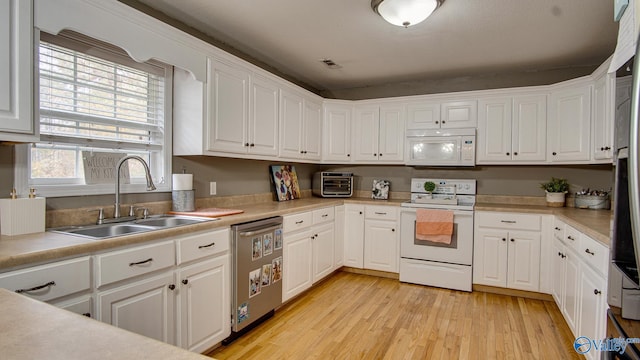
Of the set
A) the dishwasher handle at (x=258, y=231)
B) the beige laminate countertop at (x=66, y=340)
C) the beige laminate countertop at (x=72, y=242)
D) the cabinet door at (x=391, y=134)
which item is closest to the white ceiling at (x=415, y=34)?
the cabinet door at (x=391, y=134)

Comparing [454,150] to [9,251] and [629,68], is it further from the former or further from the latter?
[9,251]

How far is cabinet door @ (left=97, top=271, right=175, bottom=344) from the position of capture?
63.2 inches

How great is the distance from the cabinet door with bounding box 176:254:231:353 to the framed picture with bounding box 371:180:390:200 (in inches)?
97.9

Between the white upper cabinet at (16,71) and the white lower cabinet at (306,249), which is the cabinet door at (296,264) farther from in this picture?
the white upper cabinet at (16,71)

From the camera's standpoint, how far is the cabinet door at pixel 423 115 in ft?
12.8

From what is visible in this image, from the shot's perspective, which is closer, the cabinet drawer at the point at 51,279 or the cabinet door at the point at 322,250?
the cabinet drawer at the point at 51,279

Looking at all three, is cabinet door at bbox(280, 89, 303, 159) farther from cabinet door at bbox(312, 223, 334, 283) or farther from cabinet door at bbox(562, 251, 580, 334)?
cabinet door at bbox(562, 251, 580, 334)

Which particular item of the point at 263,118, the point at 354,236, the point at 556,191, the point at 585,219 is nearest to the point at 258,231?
the point at 263,118

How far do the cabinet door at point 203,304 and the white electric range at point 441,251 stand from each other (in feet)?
6.88

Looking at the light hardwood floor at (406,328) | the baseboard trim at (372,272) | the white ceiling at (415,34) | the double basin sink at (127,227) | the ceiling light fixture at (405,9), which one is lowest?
the light hardwood floor at (406,328)

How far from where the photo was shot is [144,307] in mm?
1762

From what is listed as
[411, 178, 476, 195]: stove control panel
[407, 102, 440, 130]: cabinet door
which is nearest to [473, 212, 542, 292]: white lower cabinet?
[411, 178, 476, 195]: stove control panel

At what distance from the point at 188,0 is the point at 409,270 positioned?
3202 mm

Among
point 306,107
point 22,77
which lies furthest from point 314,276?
point 22,77
